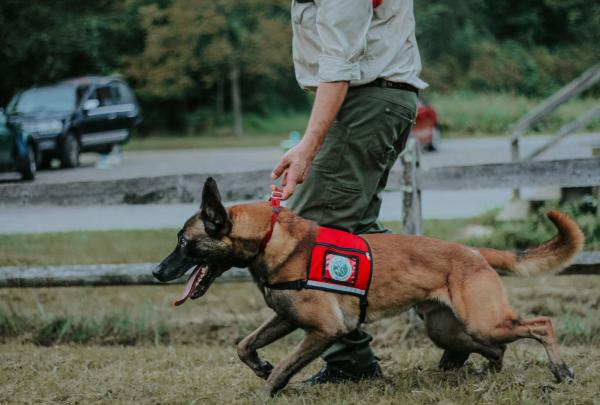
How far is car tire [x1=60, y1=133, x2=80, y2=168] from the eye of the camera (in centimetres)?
1700

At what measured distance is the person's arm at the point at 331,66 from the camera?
334 cm

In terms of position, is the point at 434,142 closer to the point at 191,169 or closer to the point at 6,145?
the point at 191,169

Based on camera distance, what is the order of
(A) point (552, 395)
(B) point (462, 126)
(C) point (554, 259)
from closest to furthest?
(A) point (552, 395) → (C) point (554, 259) → (B) point (462, 126)

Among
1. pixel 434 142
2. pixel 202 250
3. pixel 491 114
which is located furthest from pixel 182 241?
pixel 491 114

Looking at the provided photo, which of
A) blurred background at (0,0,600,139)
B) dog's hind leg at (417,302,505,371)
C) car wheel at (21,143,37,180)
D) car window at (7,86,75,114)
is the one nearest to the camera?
dog's hind leg at (417,302,505,371)

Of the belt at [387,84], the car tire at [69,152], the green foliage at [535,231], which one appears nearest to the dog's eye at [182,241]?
the belt at [387,84]

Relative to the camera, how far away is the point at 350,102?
146 inches

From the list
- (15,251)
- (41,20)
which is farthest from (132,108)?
(15,251)

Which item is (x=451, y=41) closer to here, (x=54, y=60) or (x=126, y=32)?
(x=126, y=32)

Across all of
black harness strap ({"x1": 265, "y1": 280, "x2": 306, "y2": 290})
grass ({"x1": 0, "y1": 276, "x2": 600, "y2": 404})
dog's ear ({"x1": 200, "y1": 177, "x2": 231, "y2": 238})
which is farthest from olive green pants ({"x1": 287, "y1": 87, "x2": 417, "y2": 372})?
grass ({"x1": 0, "y1": 276, "x2": 600, "y2": 404})

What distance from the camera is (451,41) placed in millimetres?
39562

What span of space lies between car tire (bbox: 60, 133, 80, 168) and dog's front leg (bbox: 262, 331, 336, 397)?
46.2 ft

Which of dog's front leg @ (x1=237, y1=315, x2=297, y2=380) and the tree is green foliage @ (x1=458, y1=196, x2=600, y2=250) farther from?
the tree

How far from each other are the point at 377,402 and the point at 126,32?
28.1 metres
